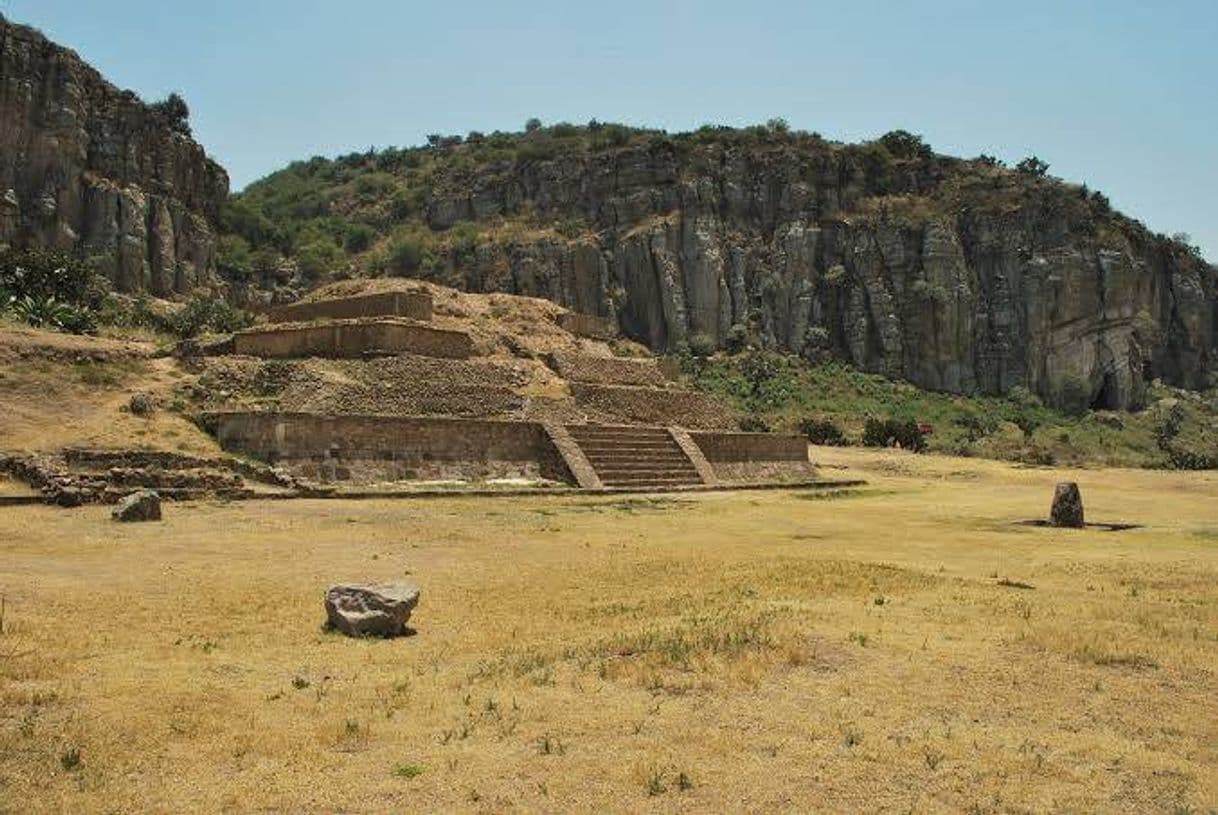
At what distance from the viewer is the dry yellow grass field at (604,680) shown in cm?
465

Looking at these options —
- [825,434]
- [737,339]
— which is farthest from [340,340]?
[737,339]

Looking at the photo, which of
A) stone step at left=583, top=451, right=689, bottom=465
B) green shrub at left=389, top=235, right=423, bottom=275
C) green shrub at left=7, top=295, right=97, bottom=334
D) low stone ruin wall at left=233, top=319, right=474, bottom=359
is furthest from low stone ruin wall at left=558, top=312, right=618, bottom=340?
green shrub at left=389, top=235, right=423, bottom=275

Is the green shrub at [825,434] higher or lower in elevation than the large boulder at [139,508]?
higher

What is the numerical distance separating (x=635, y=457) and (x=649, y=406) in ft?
11.6

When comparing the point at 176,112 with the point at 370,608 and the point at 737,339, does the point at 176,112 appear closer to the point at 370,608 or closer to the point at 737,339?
the point at 737,339

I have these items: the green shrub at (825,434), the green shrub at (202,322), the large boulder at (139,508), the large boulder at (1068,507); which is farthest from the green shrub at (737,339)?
the large boulder at (139,508)

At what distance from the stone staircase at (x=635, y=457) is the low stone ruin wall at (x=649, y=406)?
1.17 metres

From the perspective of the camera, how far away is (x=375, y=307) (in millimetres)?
27344

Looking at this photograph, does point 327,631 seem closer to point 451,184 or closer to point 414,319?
point 414,319

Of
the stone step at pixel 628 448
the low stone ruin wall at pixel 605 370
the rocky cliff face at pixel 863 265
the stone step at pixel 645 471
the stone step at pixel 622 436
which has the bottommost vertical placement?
the stone step at pixel 645 471

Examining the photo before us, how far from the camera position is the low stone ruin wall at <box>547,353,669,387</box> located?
92.5ft

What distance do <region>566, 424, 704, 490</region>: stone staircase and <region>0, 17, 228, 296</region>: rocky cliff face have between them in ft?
144

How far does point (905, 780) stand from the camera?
475 centimetres

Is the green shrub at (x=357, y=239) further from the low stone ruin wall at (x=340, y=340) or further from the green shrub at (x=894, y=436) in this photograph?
the low stone ruin wall at (x=340, y=340)
